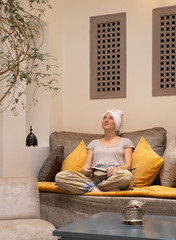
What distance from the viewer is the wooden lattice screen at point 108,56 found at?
582 centimetres

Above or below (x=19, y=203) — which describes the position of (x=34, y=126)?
above

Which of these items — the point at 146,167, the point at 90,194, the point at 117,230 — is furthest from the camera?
the point at 146,167

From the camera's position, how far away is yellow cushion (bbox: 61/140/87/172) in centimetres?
526

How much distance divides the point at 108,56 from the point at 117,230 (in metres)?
Answer: 3.59

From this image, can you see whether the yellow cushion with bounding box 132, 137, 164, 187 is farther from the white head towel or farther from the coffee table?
the coffee table

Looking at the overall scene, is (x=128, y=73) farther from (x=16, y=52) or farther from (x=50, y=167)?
(x=16, y=52)

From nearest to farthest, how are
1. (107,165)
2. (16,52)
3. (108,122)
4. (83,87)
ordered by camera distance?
(16,52) < (107,165) < (108,122) < (83,87)

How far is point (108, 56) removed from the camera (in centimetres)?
595

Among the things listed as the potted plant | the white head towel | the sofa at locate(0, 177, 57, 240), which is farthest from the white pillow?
the sofa at locate(0, 177, 57, 240)

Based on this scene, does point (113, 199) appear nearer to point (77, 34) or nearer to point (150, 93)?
point (150, 93)

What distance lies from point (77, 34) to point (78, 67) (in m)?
0.48

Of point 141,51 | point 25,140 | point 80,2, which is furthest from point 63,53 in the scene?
point 25,140

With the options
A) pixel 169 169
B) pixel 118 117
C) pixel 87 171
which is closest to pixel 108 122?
pixel 118 117

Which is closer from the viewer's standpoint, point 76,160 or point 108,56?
point 76,160
